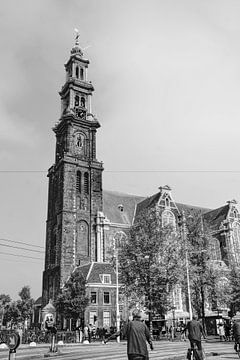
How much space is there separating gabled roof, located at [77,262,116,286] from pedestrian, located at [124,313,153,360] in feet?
130

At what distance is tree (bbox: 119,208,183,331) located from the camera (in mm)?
33750

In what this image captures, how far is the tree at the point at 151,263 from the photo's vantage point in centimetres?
3375

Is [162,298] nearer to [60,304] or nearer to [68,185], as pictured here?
[60,304]

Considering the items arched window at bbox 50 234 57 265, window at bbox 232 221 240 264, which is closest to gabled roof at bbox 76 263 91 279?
arched window at bbox 50 234 57 265

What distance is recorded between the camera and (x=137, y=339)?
7.16m

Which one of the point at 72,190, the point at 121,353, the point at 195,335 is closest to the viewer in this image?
the point at 195,335

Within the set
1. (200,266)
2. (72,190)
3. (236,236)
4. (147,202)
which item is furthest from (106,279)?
(236,236)

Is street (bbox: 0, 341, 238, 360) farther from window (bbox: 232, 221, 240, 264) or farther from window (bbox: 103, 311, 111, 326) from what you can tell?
window (bbox: 232, 221, 240, 264)

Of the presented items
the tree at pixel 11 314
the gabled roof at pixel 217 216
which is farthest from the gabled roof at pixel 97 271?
the tree at pixel 11 314

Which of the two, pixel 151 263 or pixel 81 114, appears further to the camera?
pixel 81 114

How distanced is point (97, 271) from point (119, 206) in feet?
56.1

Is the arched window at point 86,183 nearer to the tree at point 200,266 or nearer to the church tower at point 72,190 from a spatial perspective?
the church tower at point 72,190

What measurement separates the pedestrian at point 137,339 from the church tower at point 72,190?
144ft

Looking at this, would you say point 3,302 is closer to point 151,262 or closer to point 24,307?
point 24,307
